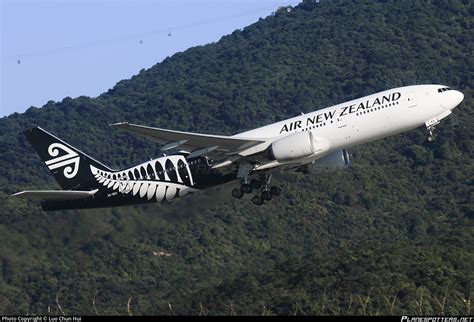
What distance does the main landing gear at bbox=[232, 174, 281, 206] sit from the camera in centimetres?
5291

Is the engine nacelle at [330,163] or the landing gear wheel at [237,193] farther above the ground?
the engine nacelle at [330,163]

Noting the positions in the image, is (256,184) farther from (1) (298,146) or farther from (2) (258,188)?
(1) (298,146)

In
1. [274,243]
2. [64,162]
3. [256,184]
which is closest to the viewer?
[256,184]

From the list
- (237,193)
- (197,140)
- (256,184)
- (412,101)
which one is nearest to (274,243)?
(256,184)

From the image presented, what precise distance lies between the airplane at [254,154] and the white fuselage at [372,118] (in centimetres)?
5

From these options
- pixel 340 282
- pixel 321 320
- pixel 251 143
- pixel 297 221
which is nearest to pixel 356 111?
pixel 251 143

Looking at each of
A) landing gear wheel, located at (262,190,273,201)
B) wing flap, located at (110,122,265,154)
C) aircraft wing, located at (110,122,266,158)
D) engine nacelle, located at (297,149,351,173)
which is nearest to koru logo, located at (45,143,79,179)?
aircraft wing, located at (110,122,266,158)

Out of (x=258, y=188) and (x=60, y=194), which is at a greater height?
(x=60, y=194)

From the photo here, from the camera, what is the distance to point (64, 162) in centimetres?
5581

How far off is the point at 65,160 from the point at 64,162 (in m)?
0.14

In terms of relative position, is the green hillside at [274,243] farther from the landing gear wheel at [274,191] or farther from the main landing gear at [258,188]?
the landing gear wheel at [274,191]

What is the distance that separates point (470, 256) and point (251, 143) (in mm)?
50223

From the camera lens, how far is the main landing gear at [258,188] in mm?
52906

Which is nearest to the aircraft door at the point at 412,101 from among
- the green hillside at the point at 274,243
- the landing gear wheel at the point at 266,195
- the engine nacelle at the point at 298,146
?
the engine nacelle at the point at 298,146
